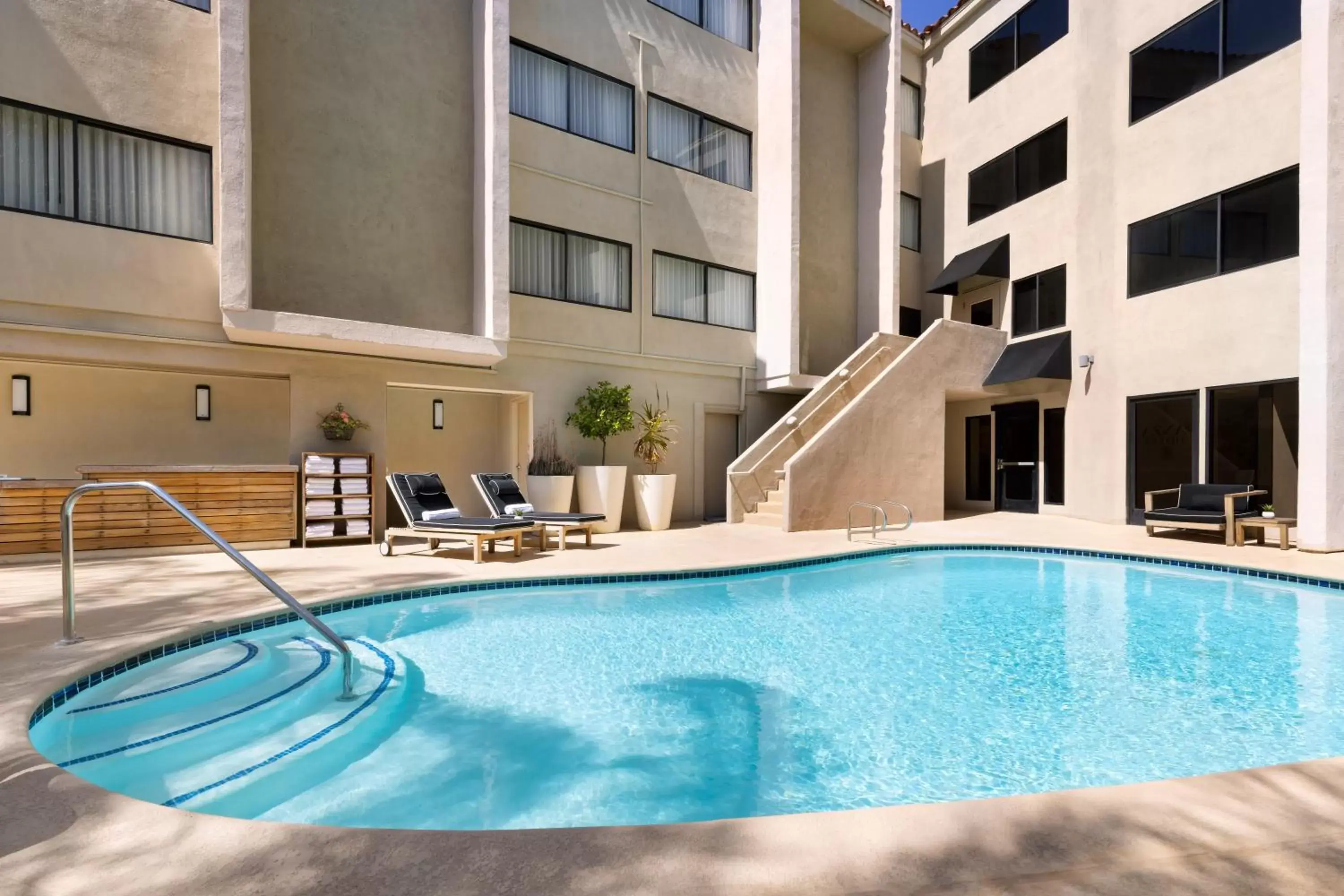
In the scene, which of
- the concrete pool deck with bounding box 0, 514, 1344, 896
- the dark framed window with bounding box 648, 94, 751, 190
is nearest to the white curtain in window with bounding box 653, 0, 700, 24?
the dark framed window with bounding box 648, 94, 751, 190

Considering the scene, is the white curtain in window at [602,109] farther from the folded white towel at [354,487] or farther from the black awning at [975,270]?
the black awning at [975,270]

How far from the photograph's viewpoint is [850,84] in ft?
57.8

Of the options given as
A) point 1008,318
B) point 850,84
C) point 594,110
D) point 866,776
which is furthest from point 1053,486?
point 866,776

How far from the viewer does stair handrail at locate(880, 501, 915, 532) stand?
41.6 feet

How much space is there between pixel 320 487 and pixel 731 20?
42.7 feet

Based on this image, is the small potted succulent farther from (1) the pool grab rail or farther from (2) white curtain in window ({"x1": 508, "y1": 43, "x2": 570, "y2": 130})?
(1) the pool grab rail

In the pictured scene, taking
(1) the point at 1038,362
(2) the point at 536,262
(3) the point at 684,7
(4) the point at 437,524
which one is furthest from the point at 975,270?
(4) the point at 437,524

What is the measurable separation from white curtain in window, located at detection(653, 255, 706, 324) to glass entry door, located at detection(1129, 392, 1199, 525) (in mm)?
8527

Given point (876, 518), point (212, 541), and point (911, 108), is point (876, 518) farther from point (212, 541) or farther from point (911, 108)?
point (911, 108)

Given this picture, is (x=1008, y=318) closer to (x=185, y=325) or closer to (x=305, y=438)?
(x=305, y=438)

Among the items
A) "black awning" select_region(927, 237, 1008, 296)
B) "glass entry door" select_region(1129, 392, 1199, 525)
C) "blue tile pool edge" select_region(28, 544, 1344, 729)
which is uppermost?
"black awning" select_region(927, 237, 1008, 296)

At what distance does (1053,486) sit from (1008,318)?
3847mm

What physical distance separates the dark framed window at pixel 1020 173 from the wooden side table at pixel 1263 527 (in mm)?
7647

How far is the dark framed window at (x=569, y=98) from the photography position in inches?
506
